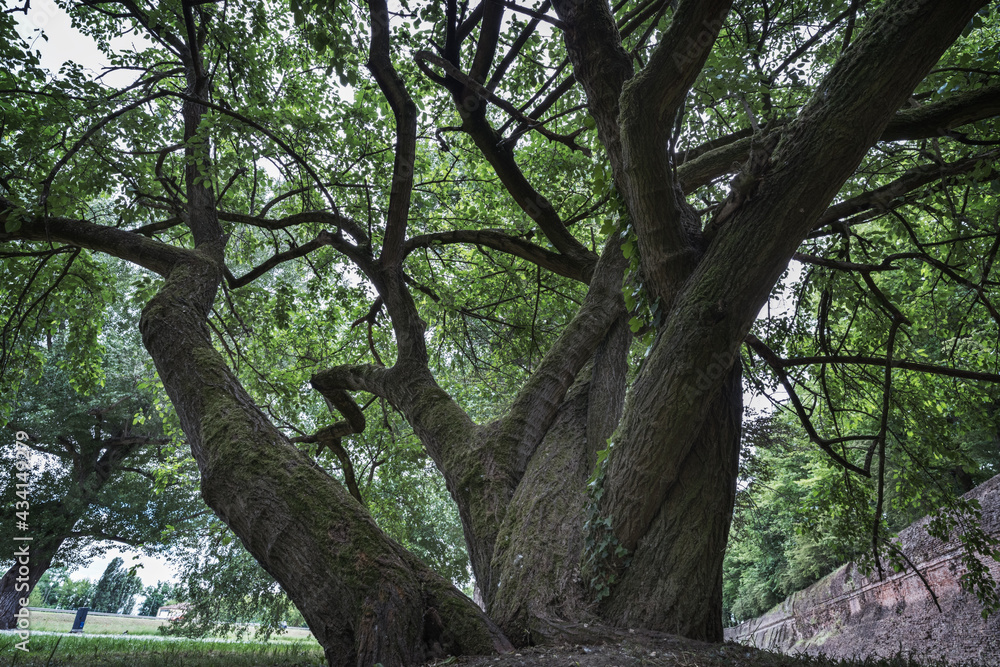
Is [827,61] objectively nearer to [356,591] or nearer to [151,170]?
[356,591]

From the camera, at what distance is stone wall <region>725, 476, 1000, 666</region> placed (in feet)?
Result: 26.1

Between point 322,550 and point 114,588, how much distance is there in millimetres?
17670

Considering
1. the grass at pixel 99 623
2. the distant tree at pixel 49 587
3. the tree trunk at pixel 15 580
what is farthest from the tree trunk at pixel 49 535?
the distant tree at pixel 49 587

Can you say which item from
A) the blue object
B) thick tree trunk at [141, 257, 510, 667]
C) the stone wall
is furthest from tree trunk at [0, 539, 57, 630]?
the stone wall

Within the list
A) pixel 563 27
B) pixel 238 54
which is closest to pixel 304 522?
pixel 563 27

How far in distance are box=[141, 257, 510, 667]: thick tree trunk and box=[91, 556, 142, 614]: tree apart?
51.1 ft

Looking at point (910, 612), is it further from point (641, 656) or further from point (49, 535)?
point (49, 535)

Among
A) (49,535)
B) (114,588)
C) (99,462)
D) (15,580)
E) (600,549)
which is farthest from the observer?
(114,588)

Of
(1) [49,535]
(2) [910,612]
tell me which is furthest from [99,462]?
(2) [910,612]

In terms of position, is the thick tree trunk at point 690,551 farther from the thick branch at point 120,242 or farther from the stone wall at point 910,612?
the stone wall at point 910,612

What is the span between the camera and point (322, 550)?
2936 mm

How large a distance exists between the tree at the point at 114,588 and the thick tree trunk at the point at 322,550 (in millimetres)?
15574

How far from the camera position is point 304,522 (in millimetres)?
3029

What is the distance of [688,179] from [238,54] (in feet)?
15.2
